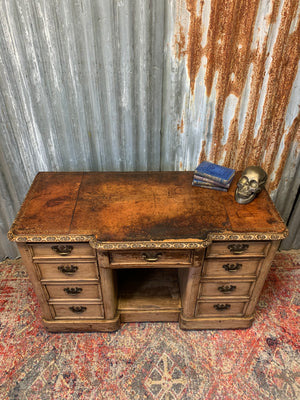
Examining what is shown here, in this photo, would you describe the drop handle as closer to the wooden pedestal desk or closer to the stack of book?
the wooden pedestal desk

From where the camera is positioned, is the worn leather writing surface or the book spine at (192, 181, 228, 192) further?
the book spine at (192, 181, 228, 192)

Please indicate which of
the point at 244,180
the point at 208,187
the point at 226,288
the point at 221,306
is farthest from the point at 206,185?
the point at 221,306

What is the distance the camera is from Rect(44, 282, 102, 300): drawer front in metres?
2.23

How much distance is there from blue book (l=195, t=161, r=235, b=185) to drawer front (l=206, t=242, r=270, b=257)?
18.4 inches

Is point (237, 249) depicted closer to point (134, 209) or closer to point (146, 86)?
point (134, 209)

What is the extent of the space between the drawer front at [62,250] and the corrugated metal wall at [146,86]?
0.83 metres

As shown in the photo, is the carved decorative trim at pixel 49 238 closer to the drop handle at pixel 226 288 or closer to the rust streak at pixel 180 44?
the drop handle at pixel 226 288

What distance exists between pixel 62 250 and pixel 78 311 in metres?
0.69

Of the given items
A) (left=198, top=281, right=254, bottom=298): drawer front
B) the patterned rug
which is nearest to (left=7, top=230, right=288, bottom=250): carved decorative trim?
(left=198, top=281, right=254, bottom=298): drawer front

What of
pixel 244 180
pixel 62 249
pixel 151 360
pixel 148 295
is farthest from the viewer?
pixel 148 295

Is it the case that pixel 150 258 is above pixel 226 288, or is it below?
above

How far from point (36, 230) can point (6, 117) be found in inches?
39.5

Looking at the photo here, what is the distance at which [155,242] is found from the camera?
1839 mm

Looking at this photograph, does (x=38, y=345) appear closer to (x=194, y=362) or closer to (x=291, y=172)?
(x=194, y=362)
